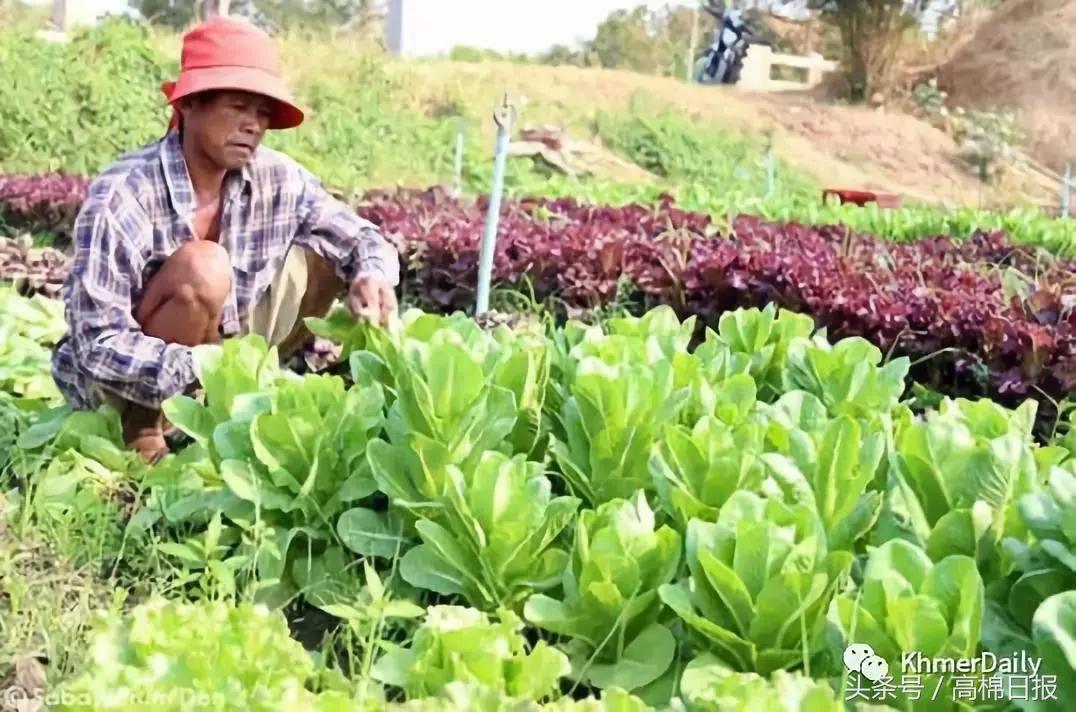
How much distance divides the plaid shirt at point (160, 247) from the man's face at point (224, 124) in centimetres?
8

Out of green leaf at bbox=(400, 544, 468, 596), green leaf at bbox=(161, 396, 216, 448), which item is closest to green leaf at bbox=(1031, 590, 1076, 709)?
green leaf at bbox=(400, 544, 468, 596)

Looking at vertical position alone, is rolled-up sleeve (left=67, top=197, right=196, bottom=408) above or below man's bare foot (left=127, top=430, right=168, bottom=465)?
above

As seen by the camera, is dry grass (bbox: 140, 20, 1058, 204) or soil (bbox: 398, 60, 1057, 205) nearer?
dry grass (bbox: 140, 20, 1058, 204)

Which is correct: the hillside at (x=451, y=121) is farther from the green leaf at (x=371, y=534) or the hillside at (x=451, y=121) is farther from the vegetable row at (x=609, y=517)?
the green leaf at (x=371, y=534)

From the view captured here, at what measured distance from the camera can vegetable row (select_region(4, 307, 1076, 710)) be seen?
145cm

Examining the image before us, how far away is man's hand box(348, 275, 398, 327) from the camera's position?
8.37 feet

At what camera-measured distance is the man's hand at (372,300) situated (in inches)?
100

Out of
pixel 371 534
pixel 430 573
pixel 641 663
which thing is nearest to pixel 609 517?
pixel 641 663

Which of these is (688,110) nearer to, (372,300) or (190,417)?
(372,300)

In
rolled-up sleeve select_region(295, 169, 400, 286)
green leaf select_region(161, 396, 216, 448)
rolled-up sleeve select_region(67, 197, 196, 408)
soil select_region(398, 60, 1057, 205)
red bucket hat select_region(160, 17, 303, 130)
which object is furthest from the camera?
soil select_region(398, 60, 1057, 205)

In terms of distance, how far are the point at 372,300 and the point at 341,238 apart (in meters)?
0.38

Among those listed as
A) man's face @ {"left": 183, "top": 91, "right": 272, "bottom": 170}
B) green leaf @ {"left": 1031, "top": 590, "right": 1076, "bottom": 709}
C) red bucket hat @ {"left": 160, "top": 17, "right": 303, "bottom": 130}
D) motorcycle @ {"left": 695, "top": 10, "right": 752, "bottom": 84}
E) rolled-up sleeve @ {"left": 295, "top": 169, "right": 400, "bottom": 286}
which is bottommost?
green leaf @ {"left": 1031, "top": 590, "right": 1076, "bottom": 709}

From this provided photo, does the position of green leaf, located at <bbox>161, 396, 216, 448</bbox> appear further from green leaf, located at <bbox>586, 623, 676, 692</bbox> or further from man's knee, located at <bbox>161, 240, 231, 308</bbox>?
green leaf, located at <bbox>586, 623, 676, 692</bbox>

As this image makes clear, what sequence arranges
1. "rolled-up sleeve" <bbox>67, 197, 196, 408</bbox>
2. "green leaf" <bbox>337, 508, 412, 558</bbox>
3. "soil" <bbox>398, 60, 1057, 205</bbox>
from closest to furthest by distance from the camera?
"green leaf" <bbox>337, 508, 412, 558</bbox> → "rolled-up sleeve" <bbox>67, 197, 196, 408</bbox> → "soil" <bbox>398, 60, 1057, 205</bbox>
